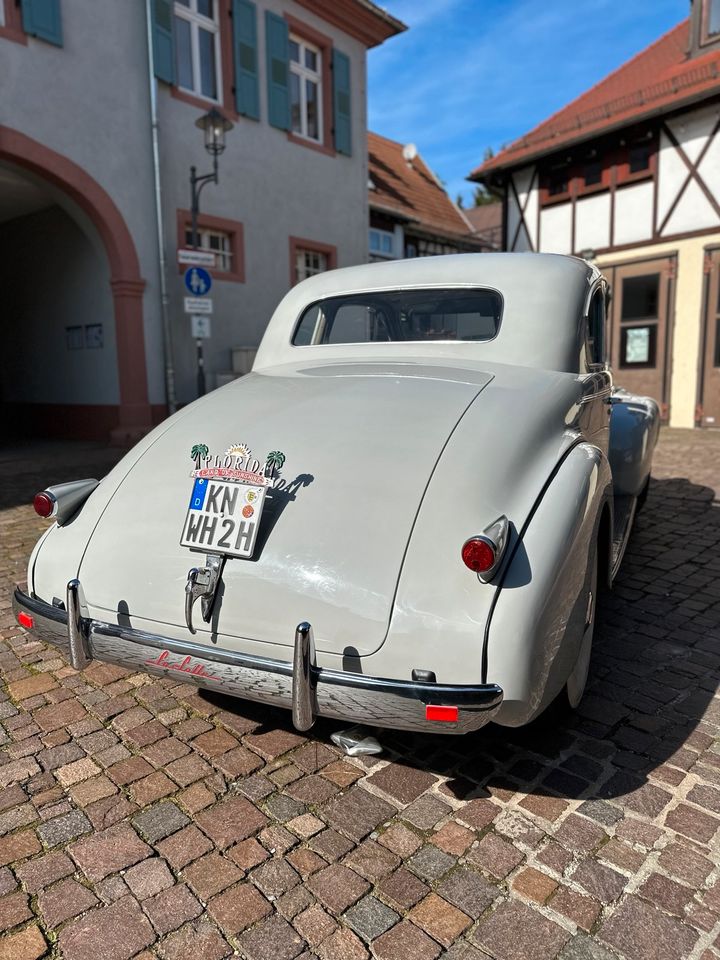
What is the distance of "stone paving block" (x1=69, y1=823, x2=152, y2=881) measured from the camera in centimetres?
188

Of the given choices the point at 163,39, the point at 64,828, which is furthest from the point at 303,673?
the point at 163,39

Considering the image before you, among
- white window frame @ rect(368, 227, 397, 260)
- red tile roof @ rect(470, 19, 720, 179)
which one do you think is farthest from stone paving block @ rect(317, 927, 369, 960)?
white window frame @ rect(368, 227, 397, 260)

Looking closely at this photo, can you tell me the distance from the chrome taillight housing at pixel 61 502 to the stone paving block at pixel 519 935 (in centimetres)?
199

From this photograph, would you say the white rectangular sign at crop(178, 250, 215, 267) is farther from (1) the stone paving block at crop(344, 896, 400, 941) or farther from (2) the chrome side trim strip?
(1) the stone paving block at crop(344, 896, 400, 941)

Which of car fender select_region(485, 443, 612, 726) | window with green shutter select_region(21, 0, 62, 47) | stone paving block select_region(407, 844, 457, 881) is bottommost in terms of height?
stone paving block select_region(407, 844, 457, 881)

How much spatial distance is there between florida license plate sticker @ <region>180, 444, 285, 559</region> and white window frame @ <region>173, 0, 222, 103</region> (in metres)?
11.0

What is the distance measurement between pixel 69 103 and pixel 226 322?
13.0 feet

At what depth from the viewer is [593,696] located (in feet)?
9.20

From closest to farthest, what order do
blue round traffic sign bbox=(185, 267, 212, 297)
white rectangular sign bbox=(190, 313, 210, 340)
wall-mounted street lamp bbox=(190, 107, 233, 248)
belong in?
1. blue round traffic sign bbox=(185, 267, 212, 297)
2. white rectangular sign bbox=(190, 313, 210, 340)
3. wall-mounted street lamp bbox=(190, 107, 233, 248)

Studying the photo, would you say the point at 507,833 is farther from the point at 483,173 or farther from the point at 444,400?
the point at 483,173

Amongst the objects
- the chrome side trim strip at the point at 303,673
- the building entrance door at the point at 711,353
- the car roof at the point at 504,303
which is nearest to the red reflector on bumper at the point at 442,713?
the chrome side trim strip at the point at 303,673

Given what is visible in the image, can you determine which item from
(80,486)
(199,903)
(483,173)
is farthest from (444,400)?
(483,173)

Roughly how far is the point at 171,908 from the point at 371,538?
3.68ft

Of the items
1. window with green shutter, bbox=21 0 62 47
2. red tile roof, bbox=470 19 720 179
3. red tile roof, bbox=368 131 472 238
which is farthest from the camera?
red tile roof, bbox=368 131 472 238
